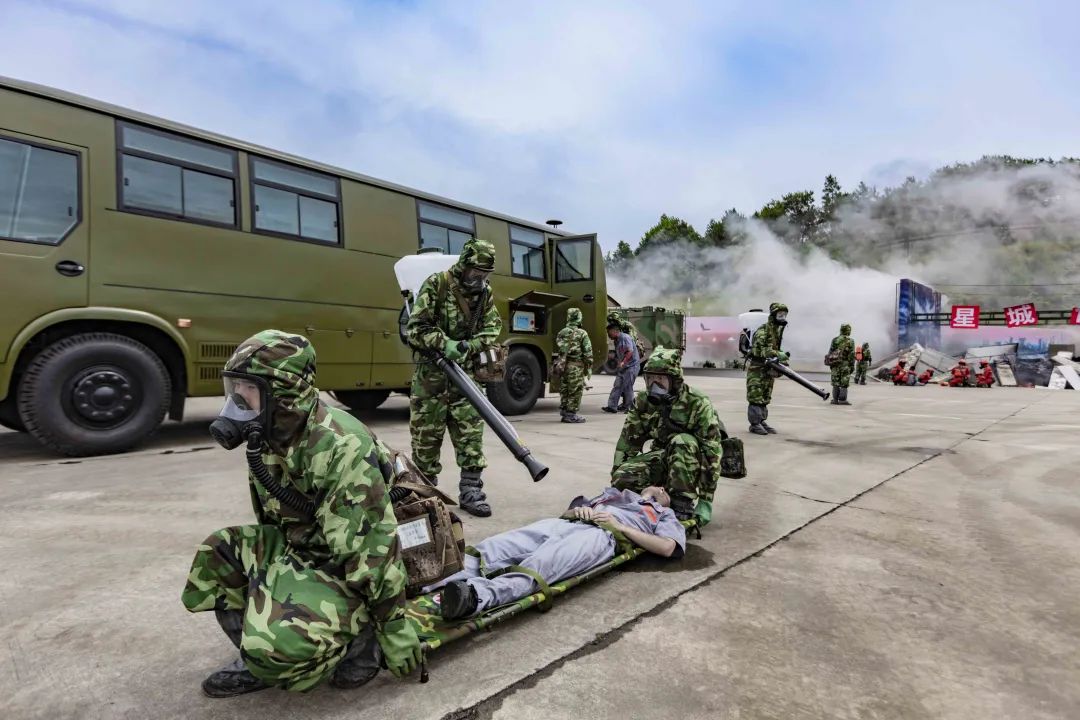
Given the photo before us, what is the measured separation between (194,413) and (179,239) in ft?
12.7

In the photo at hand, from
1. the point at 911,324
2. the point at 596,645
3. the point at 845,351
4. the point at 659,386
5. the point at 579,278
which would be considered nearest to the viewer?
the point at 596,645

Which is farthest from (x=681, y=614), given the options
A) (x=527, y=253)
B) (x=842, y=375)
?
(x=842, y=375)

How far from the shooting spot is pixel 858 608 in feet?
7.45

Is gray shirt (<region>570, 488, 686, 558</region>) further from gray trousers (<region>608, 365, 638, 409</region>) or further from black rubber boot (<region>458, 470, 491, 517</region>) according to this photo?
gray trousers (<region>608, 365, 638, 409</region>)

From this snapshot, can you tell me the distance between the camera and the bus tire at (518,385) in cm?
814

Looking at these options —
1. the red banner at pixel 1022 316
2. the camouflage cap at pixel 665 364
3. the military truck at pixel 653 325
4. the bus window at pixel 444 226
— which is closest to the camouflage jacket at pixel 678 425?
the camouflage cap at pixel 665 364

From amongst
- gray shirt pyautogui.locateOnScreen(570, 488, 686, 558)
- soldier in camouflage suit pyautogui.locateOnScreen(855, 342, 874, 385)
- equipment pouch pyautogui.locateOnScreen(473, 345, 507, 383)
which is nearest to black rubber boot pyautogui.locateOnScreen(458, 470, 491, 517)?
equipment pouch pyautogui.locateOnScreen(473, 345, 507, 383)

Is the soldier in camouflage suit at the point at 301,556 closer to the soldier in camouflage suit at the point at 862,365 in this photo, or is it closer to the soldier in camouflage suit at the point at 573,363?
the soldier in camouflage suit at the point at 573,363

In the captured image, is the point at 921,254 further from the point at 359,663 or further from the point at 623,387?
the point at 359,663

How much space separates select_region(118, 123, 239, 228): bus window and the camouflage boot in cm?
441

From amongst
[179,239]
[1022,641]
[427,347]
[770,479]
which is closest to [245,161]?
[179,239]

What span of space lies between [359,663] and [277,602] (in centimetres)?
34

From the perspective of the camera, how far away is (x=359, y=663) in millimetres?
1691

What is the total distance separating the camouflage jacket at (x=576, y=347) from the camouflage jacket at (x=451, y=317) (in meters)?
4.13
